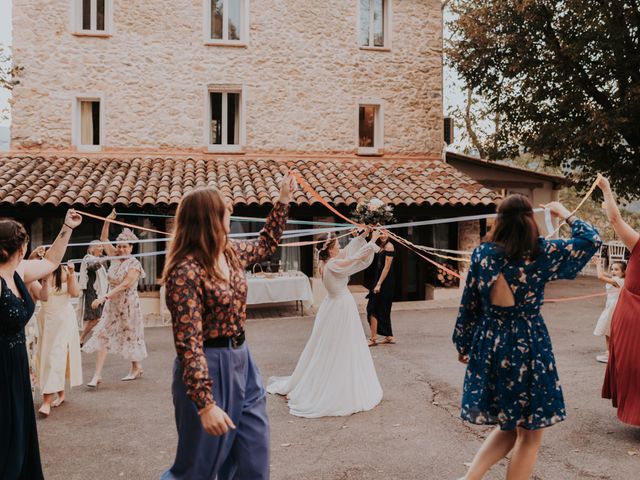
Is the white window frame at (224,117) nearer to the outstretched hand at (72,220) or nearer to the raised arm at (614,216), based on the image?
the outstretched hand at (72,220)

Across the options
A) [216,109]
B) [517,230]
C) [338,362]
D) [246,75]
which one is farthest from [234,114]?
[517,230]

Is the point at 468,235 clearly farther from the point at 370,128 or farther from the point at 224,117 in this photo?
the point at 224,117

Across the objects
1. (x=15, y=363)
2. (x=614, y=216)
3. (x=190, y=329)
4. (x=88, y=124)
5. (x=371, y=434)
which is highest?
(x=88, y=124)

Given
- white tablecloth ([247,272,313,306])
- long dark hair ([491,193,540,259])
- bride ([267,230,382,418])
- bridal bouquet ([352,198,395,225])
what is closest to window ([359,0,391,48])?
white tablecloth ([247,272,313,306])

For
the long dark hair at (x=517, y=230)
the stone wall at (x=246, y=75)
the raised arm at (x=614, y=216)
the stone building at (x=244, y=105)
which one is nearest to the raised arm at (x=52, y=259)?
the long dark hair at (x=517, y=230)

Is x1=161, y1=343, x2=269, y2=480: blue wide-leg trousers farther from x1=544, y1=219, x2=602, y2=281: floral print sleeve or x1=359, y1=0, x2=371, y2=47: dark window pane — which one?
x1=359, y1=0, x2=371, y2=47: dark window pane

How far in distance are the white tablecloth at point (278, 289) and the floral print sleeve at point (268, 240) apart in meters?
10.0

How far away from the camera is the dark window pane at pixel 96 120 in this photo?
1583cm

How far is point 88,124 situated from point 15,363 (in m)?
13.4

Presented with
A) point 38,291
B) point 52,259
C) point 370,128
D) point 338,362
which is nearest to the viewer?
point 52,259

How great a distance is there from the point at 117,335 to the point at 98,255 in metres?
1.31

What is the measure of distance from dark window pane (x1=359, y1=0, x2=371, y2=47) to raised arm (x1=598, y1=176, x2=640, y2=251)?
13422mm

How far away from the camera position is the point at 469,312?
12.8 feet

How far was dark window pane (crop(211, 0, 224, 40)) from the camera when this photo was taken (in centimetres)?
1617
